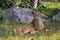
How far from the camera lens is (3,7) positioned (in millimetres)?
22688

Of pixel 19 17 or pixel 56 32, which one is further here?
pixel 19 17

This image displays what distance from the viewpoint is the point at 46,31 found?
12969 mm

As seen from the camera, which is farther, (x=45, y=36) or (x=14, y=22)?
(x=14, y=22)

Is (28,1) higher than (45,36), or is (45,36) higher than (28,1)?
(45,36)

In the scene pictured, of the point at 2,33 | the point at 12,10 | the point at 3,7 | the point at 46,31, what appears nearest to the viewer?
the point at 2,33

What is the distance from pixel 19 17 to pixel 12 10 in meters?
1.00

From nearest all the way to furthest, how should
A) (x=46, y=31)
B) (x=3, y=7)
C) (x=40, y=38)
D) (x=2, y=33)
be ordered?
(x=40, y=38)
(x=2, y=33)
(x=46, y=31)
(x=3, y=7)

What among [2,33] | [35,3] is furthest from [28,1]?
[2,33]

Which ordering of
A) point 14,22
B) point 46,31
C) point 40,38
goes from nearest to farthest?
point 40,38 < point 46,31 < point 14,22

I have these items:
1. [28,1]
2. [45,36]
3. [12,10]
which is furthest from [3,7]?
[45,36]

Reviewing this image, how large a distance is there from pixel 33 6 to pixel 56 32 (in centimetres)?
1074

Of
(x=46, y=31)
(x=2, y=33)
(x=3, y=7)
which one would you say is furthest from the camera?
(x=3, y=7)

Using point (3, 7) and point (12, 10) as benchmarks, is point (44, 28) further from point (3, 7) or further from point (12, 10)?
point (3, 7)

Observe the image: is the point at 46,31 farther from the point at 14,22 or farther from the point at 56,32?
the point at 14,22
